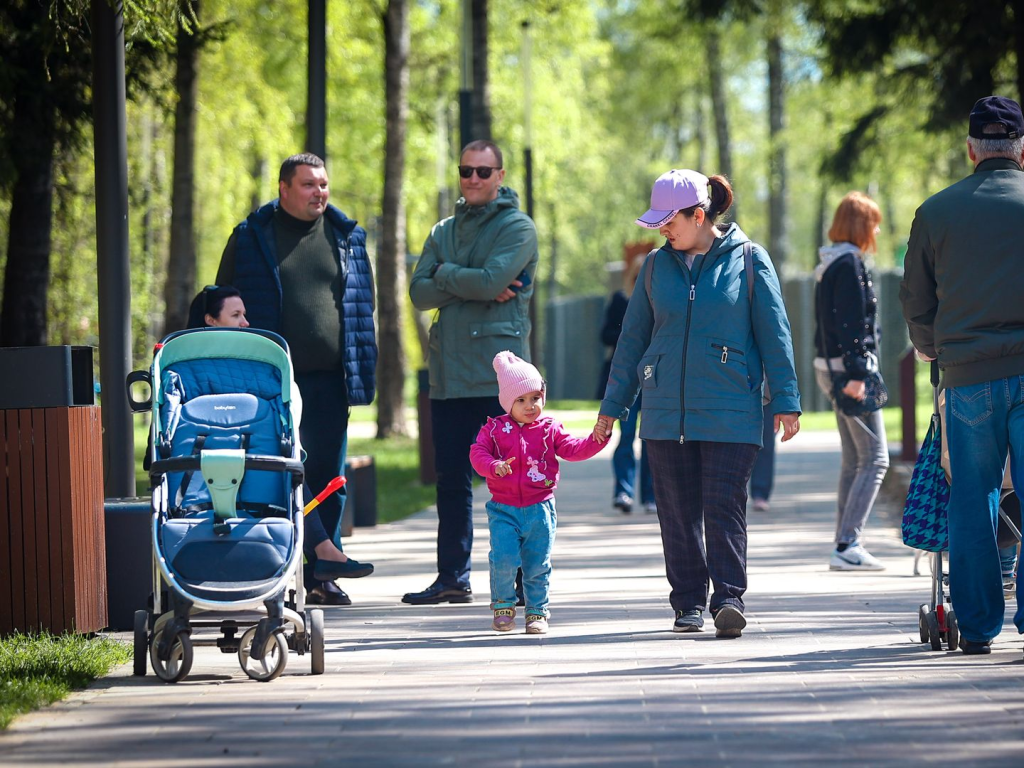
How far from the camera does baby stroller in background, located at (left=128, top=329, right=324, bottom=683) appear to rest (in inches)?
242

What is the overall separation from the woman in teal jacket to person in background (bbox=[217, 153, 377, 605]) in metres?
1.67

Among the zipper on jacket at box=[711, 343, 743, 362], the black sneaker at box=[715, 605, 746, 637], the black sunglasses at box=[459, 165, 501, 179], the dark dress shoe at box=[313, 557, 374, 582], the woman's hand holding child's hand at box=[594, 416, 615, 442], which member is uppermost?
the black sunglasses at box=[459, 165, 501, 179]

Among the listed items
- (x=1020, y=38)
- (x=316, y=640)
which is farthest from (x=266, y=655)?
(x=1020, y=38)

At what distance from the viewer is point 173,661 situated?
6.23m

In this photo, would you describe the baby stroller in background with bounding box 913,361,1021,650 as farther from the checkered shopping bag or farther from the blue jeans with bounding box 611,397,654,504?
the blue jeans with bounding box 611,397,654,504

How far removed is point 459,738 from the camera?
517 cm

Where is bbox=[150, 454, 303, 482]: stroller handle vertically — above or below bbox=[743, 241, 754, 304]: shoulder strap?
below

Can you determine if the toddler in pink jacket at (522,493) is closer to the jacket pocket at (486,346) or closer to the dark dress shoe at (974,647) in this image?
the jacket pocket at (486,346)

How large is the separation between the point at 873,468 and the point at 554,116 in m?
29.8

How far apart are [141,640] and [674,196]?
2962 mm

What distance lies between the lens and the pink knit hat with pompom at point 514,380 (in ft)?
24.3

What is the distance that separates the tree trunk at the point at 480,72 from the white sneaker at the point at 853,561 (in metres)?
10.5

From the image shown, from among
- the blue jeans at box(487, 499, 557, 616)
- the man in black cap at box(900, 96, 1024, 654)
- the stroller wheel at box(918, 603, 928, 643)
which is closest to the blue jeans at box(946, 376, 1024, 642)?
the man in black cap at box(900, 96, 1024, 654)

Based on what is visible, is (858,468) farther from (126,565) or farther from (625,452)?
(126,565)
